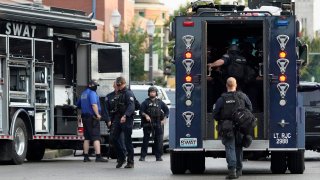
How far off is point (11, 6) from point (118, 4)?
2736 inches

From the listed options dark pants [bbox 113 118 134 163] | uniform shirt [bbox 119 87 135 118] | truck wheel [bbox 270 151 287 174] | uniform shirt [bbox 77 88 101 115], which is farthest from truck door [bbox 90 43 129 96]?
truck wheel [bbox 270 151 287 174]

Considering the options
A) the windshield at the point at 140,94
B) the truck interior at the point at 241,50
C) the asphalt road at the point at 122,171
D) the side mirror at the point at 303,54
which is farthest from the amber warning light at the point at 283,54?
the windshield at the point at 140,94

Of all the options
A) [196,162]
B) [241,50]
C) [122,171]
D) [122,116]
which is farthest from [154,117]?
[241,50]

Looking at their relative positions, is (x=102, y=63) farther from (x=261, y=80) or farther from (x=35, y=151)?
(x=261, y=80)

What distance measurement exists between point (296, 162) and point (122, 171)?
11.8 ft

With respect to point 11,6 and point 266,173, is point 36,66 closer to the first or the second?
point 11,6

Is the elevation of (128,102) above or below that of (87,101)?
above

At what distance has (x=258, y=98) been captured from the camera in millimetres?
22719

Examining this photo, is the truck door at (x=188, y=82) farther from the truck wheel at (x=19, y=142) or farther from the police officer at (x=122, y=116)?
the truck wheel at (x=19, y=142)

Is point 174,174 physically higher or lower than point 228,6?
lower

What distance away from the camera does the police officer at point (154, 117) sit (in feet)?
94.5

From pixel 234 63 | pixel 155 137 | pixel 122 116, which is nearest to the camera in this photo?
pixel 234 63

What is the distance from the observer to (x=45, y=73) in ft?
91.2

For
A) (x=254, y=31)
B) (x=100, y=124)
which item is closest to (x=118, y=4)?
(x=100, y=124)
